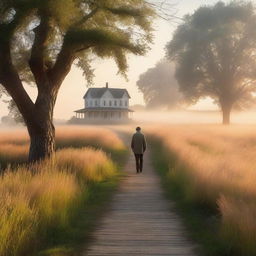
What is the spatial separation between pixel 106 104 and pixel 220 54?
45708 mm

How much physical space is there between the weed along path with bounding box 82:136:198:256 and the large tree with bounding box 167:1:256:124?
38.1 metres

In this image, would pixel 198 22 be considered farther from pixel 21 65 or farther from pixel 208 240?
pixel 208 240

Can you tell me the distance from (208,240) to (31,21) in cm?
1064

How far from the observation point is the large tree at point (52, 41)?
14523 mm

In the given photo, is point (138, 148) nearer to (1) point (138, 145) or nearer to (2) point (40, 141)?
(1) point (138, 145)

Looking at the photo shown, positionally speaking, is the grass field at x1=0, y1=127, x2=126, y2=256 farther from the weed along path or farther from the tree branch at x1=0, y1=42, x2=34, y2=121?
the tree branch at x1=0, y1=42, x2=34, y2=121

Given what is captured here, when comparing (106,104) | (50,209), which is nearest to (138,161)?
(50,209)

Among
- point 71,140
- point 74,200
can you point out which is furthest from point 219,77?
point 74,200

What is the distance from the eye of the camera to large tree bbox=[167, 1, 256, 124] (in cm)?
4844

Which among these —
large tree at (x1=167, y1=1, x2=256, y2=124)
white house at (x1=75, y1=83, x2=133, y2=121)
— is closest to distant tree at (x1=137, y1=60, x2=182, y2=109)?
white house at (x1=75, y1=83, x2=133, y2=121)

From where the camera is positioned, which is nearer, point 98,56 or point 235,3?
point 98,56

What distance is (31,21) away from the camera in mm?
15703

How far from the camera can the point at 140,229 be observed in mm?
8664

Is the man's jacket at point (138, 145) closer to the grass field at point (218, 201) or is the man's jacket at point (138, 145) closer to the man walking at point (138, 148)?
the man walking at point (138, 148)
